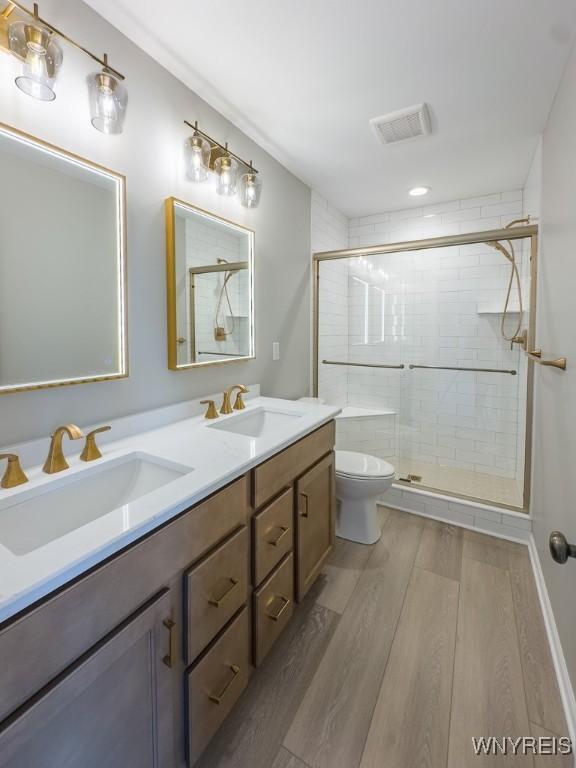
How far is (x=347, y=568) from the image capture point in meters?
1.94

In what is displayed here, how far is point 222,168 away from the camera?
5.66ft

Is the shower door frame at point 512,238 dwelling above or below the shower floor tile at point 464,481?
above

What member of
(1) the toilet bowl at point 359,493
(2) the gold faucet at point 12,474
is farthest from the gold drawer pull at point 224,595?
(1) the toilet bowl at point 359,493

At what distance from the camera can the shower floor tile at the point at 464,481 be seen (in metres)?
2.42

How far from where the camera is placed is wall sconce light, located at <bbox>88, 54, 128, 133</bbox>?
1186 millimetres

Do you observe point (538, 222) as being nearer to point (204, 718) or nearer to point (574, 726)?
point (574, 726)

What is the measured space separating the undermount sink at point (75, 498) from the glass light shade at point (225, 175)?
1331 mm

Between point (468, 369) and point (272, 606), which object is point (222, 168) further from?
point (468, 369)

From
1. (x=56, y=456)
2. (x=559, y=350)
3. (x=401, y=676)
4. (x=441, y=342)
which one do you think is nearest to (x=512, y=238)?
(x=441, y=342)

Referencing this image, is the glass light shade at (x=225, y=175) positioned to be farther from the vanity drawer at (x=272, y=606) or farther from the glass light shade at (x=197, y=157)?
the vanity drawer at (x=272, y=606)

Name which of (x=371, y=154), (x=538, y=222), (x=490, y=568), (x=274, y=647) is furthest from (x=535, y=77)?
(x=274, y=647)

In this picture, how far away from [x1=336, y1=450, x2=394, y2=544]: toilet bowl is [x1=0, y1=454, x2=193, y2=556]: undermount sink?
1.17 m

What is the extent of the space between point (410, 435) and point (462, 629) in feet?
5.07

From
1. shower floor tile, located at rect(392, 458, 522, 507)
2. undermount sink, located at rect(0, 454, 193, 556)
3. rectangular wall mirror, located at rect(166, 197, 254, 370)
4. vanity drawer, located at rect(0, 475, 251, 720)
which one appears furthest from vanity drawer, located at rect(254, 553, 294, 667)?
shower floor tile, located at rect(392, 458, 522, 507)
